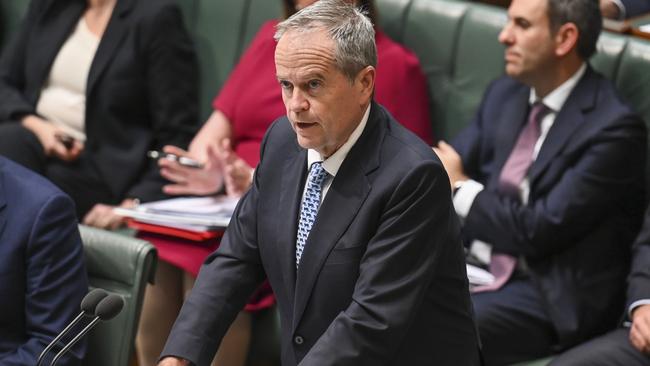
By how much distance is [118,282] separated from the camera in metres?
2.75

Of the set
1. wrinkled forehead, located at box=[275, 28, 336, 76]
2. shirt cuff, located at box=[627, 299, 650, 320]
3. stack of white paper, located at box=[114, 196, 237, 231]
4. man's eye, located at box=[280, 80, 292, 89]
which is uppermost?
wrinkled forehead, located at box=[275, 28, 336, 76]

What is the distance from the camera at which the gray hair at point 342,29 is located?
6.84ft

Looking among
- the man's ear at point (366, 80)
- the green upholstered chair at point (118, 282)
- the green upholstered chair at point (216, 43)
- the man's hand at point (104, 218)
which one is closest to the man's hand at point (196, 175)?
the man's hand at point (104, 218)

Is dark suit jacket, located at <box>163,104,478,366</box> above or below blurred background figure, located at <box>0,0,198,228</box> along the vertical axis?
above

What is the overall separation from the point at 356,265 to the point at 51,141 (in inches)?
83.2

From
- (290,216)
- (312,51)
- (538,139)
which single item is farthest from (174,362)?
(538,139)

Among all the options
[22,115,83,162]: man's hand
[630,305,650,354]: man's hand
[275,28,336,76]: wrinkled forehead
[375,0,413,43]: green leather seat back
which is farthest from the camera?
[22,115,83,162]: man's hand

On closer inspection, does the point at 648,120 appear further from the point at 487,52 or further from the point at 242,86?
the point at 242,86

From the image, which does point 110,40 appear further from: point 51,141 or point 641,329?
point 641,329

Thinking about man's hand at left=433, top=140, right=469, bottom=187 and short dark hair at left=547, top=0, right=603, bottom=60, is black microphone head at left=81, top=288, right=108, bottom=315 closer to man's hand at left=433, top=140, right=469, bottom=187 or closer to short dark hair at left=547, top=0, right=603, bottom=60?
man's hand at left=433, top=140, right=469, bottom=187

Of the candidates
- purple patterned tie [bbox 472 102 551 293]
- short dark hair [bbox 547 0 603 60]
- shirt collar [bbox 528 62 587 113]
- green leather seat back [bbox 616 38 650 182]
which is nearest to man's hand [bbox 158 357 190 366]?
purple patterned tie [bbox 472 102 551 293]

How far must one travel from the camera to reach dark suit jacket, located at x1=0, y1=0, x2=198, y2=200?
402 cm

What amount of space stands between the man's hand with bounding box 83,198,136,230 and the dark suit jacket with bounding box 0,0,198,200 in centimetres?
16

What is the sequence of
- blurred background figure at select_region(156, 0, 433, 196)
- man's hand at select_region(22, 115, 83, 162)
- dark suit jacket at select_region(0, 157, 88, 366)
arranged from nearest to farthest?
dark suit jacket at select_region(0, 157, 88, 366) < blurred background figure at select_region(156, 0, 433, 196) < man's hand at select_region(22, 115, 83, 162)
